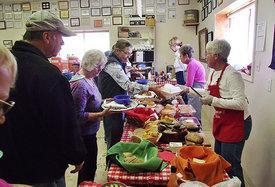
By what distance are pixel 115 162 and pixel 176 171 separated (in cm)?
36

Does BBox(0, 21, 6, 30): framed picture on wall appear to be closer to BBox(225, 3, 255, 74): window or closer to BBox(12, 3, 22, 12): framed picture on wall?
BBox(12, 3, 22, 12): framed picture on wall

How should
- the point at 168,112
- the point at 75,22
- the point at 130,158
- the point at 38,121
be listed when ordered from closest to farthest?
the point at 38,121 < the point at 130,158 < the point at 168,112 < the point at 75,22

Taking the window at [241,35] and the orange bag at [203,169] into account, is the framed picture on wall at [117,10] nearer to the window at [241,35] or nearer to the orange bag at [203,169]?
the window at [241,35]

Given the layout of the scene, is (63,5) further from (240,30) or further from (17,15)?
(240,30)

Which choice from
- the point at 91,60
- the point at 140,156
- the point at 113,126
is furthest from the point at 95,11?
the point at 140,156

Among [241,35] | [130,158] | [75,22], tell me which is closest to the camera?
[130,158]

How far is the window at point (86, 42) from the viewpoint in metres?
6.70

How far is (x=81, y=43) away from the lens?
266 inches

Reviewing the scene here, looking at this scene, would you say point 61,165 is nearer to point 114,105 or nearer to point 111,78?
point 114,105

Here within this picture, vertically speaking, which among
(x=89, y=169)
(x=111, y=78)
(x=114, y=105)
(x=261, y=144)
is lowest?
(x=89, y=169)

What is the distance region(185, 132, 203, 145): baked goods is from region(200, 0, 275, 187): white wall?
706mm

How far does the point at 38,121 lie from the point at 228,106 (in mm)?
1354

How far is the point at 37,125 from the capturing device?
4.22 feet

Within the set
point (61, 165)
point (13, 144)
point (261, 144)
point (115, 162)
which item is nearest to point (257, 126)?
point (261, 144)
